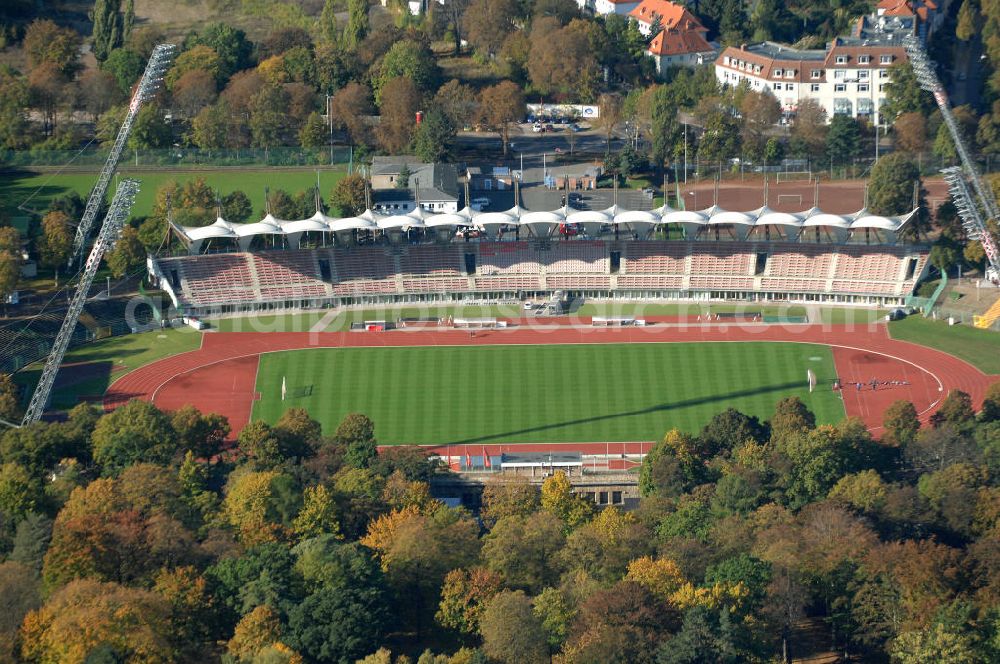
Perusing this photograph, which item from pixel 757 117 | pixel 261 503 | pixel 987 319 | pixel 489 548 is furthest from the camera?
pixel 757 117

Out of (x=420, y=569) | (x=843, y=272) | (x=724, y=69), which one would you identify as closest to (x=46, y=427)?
(x=420, y=569)

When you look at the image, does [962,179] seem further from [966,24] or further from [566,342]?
[566,342]

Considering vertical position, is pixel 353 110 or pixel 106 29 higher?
pixel 106 29

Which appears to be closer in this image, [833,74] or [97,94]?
[97,94]

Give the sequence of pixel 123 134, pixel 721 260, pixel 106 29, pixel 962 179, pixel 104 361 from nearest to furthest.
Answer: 1. pixel 104 361
2. pixel 721 260
3. pixel 962 179
4. pixel 123 134
5. pixel 106 29

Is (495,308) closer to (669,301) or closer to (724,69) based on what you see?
(669,301)

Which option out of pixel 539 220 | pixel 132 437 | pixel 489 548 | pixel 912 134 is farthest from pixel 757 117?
pixel 489 548

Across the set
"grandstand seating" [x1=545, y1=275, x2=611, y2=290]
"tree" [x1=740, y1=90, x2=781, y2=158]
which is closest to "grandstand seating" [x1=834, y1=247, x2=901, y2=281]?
"grandstand seating" [x1=545, y1=275, x2=611, y2=290]
